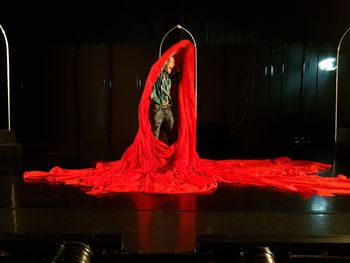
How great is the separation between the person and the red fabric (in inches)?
4.2

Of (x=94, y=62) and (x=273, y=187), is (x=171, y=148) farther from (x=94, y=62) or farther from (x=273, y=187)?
(x=94, y=62)

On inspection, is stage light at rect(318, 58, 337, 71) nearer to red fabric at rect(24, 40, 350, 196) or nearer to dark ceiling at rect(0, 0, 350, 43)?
dark ceiling at rect(0, 0, 350, 43)

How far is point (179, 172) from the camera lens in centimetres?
342

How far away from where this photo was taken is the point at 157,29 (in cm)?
620

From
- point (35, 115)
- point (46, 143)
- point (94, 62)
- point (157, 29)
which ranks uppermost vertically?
point (157, 29)

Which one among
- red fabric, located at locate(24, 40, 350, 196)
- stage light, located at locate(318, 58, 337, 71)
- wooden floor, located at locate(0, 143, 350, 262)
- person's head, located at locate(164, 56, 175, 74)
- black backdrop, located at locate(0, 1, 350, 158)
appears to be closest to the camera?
wooden floor, located at locate(0, 143, 350, 262)

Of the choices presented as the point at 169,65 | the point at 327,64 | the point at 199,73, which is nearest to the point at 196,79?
the point at 199,73

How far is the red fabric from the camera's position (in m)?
3.11

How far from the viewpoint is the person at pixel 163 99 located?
12.0 feet

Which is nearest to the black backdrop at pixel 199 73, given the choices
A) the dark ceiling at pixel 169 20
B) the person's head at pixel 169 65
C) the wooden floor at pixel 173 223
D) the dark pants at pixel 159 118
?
the dark ceiling at pixel 169 20

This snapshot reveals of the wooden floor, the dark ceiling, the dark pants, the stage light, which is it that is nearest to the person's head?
the dark pants

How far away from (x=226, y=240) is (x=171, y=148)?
6.63 ft

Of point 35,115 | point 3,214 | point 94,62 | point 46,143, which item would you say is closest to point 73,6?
point 94,62

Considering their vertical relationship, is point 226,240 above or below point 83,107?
below
